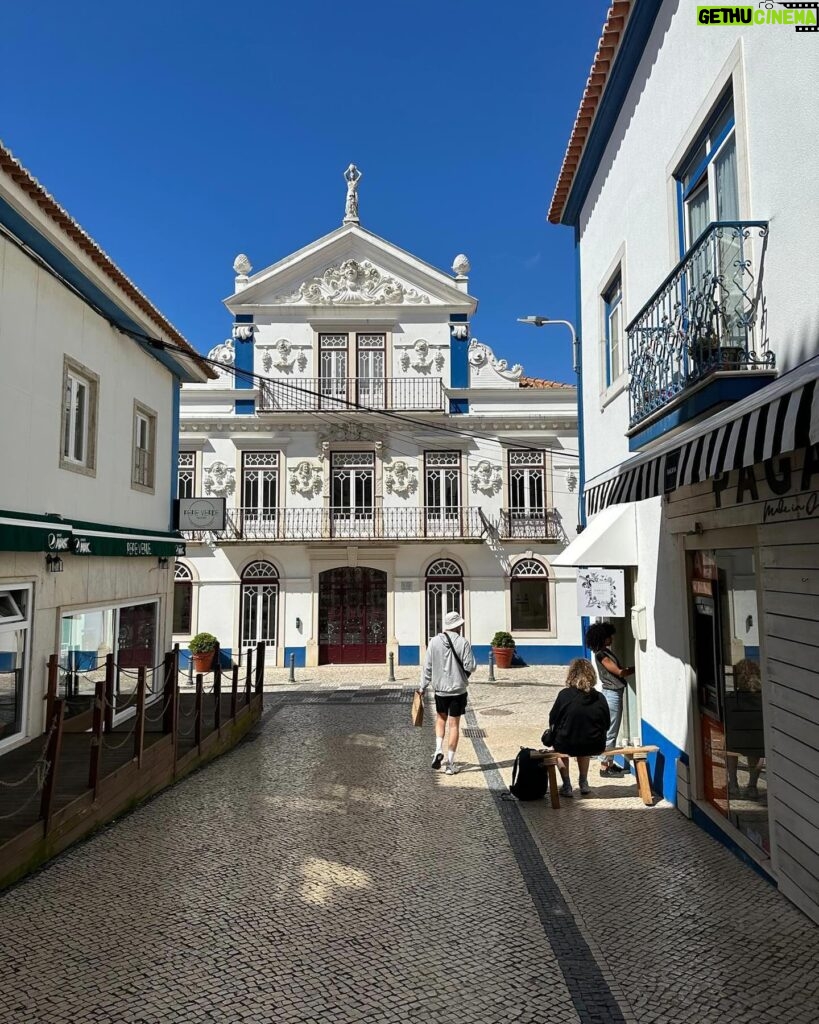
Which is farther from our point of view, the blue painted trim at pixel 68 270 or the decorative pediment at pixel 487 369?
the decorative pediment at pixel 487 369

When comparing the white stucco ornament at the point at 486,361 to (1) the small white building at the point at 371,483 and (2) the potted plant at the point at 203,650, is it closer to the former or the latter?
(1) the small white building at the point at 371,483

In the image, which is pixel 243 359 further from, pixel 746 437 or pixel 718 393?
pixel 746 437

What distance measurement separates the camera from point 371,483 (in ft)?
64.8

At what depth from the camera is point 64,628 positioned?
28.8 feet

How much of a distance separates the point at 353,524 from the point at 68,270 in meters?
11.8

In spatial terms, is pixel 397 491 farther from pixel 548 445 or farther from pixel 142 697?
pixel 142 697


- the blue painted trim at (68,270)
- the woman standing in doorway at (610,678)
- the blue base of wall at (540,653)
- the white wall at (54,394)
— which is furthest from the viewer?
the blue base of wall at (540,653)

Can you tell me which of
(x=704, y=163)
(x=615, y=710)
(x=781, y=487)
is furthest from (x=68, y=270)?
(x=615, y=710)

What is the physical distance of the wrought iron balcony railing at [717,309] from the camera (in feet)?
15.6

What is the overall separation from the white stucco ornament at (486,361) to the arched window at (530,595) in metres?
5.40

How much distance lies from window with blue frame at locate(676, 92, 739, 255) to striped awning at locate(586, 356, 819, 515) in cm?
212

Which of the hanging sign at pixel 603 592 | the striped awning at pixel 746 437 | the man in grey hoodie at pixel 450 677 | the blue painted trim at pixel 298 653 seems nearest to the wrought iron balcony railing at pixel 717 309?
the striped awning at pixel 746 437

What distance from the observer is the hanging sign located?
27.5 ft

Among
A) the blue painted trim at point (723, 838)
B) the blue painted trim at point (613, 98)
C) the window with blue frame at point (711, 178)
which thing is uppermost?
the blue painted trim at point (613, 98)
